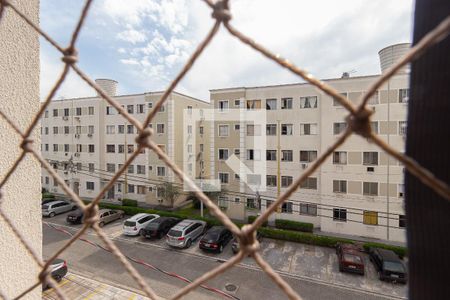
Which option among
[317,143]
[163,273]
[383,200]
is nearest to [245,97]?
[317,143]

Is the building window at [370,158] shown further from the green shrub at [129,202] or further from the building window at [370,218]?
the green shrub at [129,202]

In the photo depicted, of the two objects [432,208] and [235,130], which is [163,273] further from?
[432,208]

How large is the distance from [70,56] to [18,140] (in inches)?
25.2

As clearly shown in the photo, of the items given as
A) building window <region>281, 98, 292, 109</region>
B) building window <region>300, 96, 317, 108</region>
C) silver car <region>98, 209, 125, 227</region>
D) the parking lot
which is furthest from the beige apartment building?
building window <region>300, 96, 317, 108</region>

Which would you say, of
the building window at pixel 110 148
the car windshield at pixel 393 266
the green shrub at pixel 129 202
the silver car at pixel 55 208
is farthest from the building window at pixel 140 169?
the car windshield at pixel 393 266

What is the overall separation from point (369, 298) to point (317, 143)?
5.40 metres

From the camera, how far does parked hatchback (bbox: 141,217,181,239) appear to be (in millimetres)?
9375

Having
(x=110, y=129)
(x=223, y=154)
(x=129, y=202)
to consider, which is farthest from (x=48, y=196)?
(x=223, y=154)

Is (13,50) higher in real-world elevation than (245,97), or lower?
lower

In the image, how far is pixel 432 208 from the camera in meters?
0.36

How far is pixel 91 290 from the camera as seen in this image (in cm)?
607

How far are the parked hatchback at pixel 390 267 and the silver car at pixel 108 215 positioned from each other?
995 cm

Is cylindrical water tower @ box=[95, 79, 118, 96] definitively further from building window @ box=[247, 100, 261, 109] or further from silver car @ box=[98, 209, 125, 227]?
building window @ box=[247, 100, 261, 109]

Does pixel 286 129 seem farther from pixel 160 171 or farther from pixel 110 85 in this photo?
pixel 110 85
